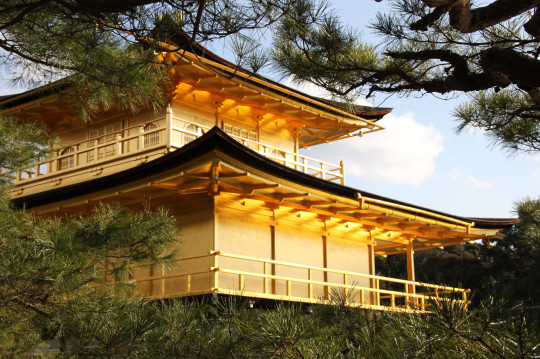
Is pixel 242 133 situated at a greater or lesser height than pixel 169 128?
greater

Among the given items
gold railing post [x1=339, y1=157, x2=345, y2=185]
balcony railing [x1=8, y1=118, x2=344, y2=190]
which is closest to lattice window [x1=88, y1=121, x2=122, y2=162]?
balcony railing [x1=8, y1=118, x2=344, y2=190]

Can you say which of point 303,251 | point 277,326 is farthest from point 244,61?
point 303,251

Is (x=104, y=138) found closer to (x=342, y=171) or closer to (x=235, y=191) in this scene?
(x=235, y=191)

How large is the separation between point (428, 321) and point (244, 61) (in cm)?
390

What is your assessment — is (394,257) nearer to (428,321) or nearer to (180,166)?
(180,166)

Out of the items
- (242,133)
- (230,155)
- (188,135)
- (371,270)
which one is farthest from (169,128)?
(371,270)

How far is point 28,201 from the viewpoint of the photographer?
1298cm

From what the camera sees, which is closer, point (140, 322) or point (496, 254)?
point (140, 322)

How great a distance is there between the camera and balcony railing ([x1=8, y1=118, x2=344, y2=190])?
40.2 ft

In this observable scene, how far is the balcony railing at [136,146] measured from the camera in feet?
40.2

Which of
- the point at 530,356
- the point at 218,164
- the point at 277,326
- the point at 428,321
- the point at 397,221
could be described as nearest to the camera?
the point at 530,356

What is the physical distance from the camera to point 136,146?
13.6m

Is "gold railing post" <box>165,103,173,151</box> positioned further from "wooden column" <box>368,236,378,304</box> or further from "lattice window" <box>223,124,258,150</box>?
"wooden column" <box>368,236,378,304</box>

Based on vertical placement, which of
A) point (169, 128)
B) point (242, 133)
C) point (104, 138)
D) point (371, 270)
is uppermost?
point (242, 133)
